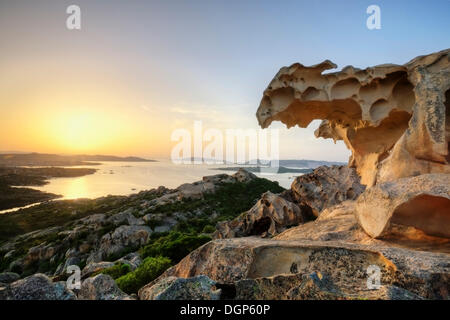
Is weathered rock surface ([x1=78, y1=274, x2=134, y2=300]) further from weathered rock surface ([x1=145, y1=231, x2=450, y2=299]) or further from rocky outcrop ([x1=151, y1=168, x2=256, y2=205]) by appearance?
rocky outcrop ([x1=151, y1=168, x2=256, y2=205])

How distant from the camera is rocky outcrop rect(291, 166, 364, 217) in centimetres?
1666

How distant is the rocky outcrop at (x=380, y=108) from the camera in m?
6.60

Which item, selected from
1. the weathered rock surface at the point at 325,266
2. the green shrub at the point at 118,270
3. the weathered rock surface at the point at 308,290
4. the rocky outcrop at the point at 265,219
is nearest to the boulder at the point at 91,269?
the green shrub at the point at 118,270

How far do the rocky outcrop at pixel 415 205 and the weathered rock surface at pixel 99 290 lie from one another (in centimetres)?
571

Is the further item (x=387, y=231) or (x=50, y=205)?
(x=50, y=205)

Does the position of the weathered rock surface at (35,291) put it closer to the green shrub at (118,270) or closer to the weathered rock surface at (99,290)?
the weathered rock surface at (99,290)

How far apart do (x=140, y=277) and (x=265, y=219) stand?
30.7ft

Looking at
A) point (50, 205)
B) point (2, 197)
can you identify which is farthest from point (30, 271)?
point (2, 197)

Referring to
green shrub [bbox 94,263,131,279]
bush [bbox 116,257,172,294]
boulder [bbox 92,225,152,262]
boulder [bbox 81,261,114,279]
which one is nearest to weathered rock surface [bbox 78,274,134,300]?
bush [bbox 116,257,172,294]

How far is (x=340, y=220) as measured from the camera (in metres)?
8.45

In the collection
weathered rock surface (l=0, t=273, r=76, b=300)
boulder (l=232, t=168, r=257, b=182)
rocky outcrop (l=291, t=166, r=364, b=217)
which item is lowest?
boulder (l=232, t=168, r=257, b=182)

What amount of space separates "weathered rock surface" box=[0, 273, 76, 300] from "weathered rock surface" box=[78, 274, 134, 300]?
0.58 metres

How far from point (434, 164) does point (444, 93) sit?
1961 millimetres
